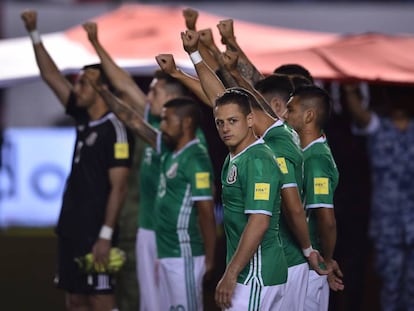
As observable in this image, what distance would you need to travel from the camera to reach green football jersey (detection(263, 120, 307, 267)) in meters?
5.97

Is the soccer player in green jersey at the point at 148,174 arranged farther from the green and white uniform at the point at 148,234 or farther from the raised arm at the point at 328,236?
the raised arm at the point at 328,236

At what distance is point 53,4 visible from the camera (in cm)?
1911

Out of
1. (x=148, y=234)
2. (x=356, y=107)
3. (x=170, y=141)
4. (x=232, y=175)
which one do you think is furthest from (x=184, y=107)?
(x=356, y=107)

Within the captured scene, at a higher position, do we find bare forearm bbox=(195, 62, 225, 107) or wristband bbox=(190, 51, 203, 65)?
wristband bbox=(190, 51, 203, 65)

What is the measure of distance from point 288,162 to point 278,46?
10.4ft

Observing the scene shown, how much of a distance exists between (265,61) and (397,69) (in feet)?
3.03

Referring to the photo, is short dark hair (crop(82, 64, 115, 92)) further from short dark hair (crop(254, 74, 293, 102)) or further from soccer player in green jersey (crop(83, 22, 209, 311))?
short dark hair (crop(254, 74, 293, 102))

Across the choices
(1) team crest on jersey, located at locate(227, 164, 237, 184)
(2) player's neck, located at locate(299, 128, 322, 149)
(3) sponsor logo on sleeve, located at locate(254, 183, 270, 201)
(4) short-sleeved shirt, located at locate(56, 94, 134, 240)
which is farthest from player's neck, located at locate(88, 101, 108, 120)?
(3) sponsor logo on sleeve, located at locate(254, 183, 270, 201)

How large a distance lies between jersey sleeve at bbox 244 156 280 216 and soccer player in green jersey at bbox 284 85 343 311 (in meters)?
0.76

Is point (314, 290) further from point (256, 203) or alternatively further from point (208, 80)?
point (208, 80)

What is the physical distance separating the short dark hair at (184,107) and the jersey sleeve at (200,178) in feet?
0.90

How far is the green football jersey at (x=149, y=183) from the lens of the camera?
7.80 m

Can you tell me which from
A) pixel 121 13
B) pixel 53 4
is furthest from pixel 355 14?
pixel 121 13

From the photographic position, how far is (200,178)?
7.18 meters
